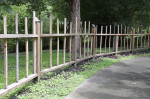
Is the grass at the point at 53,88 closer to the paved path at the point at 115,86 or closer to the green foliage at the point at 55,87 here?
the green foliage at the point at 55,87

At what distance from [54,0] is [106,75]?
1115 cm

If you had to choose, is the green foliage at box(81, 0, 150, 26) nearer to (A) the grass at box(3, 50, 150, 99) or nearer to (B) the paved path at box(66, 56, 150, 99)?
(B) the paved path at box(66, 56, 150, 99)

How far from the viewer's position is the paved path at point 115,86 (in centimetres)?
426

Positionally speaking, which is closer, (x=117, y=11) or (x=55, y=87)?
(x=55, y=87)

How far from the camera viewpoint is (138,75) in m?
6.26

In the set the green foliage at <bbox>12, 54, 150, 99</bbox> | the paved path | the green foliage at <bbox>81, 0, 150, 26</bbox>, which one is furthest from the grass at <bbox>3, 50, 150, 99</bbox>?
the green foliage at <bbox>81, 0, 150, 26</bbox>

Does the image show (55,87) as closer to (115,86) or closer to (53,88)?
(53,88)

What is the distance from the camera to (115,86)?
5012 mm

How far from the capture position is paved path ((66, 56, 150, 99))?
426cm

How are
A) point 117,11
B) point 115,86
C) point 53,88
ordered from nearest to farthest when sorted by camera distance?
point 53,88
point 115,86
point 117,11

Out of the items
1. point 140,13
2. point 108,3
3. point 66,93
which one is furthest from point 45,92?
point 140,13

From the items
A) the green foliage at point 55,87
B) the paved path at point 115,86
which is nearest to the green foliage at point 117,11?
the paved path at point 115,86

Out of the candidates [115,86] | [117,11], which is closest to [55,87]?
[115,86]

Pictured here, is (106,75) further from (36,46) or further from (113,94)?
(36,46)
